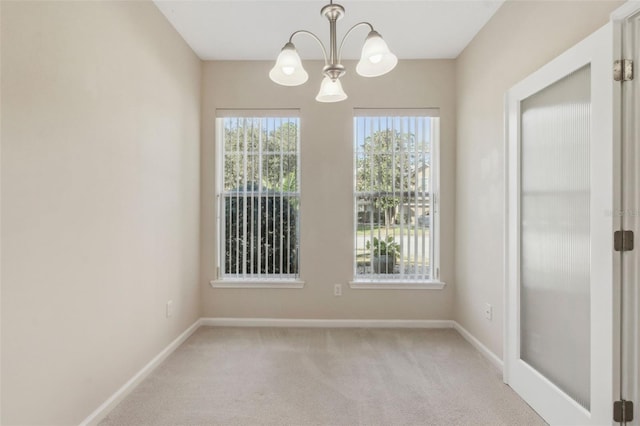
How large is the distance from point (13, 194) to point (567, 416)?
286 cm

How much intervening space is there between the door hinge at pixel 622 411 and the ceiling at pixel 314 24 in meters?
2.66

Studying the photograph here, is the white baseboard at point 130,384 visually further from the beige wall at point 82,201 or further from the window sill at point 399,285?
the window sill at point 399,285

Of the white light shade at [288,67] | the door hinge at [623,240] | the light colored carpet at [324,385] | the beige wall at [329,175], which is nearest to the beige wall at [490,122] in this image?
the beige wall at [329,175]

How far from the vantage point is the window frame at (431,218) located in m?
3.40

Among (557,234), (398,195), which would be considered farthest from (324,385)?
(398,195)

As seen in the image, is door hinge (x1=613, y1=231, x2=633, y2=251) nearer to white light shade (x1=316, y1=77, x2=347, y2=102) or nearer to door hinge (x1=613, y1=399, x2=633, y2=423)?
door hinge (x1=613, y1=399, x2=633, y2=423)

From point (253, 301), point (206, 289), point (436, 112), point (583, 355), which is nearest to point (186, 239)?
point (206, 289)

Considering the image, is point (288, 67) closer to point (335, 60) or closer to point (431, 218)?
point (335, 60)

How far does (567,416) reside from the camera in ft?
5.70

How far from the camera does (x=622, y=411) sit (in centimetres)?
148

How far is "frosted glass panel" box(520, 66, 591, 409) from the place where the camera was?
169 centimetres

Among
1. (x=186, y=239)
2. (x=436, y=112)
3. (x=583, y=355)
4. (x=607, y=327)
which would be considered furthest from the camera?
(x=436, y=112)

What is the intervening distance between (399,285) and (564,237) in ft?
5.88

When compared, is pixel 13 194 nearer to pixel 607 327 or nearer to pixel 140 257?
pixel 140 257
